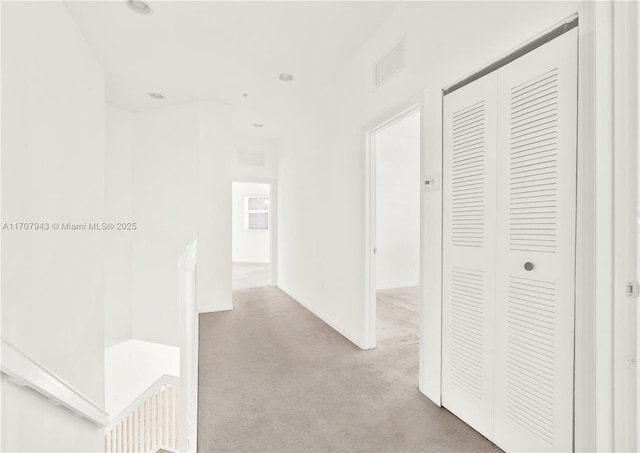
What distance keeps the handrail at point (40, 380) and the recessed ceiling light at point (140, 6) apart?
8.06ft

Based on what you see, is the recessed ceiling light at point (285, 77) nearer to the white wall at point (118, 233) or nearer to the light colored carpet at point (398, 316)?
the white wall at point (118, 233)

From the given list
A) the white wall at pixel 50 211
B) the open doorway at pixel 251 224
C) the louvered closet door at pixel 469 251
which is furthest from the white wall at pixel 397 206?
the open doorway at pixel 251 224

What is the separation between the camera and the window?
9.79 m

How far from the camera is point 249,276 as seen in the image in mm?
7133

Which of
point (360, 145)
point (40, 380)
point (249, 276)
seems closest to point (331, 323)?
point (360, 145)

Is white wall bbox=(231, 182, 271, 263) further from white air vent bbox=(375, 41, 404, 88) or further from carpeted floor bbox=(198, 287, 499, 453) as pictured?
white air vent bbox=(375, 41, 404, 88)

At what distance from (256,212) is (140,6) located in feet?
24.7

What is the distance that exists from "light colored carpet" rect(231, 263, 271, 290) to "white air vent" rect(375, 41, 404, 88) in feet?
14.2

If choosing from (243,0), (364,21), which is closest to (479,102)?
(364,21)

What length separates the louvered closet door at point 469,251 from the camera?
5.37ft

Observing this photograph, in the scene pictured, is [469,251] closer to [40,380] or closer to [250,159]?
[40,380]

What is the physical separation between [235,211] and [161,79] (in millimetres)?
6385

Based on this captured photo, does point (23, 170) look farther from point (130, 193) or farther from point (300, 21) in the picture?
point (130, 193)

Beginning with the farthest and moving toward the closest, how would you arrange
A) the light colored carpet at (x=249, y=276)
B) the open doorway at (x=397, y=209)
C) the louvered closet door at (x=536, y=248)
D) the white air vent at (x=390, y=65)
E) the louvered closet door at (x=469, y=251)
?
1. the light colored carpet at (x=249, y=276)
2. the open doorway at (x=397, y=209)
3. the white air vent at (x=390, y=65)
4. the louvered closet door at (x=469, y=251)
5. the louvered closet door at (x=536, y=248)
